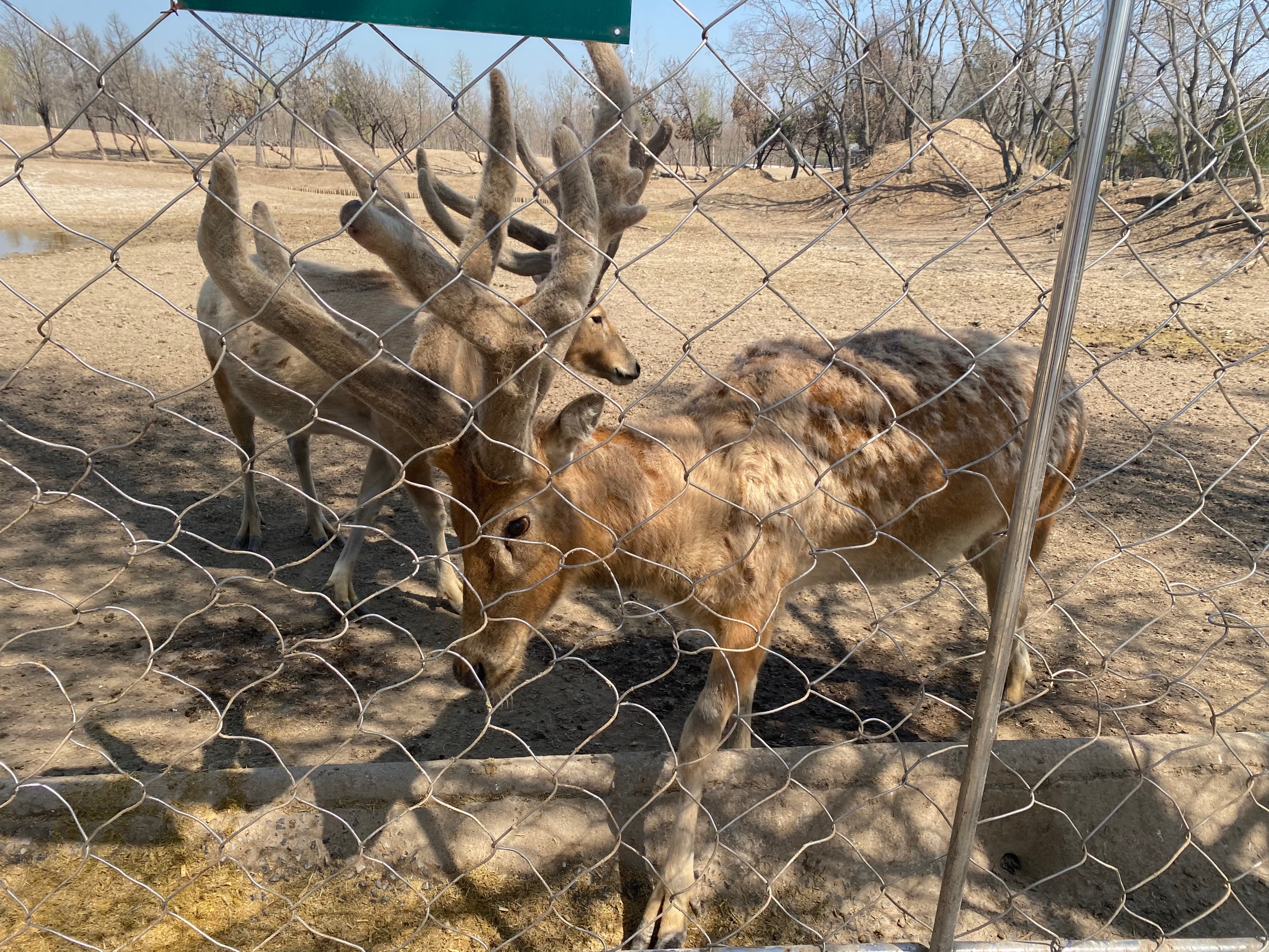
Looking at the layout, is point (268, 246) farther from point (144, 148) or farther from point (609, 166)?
point (144, 148)

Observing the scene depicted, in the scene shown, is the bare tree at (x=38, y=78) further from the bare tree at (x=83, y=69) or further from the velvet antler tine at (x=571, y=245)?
the velvet antler tine at (x=571, y=245)

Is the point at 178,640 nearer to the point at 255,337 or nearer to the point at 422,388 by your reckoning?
the point at 255,337

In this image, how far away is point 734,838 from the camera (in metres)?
2.93

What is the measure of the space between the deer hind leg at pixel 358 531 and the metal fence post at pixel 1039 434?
3.51m

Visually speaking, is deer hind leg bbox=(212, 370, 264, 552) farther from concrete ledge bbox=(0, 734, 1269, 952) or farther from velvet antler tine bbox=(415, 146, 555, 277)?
concrete ledge bbox=(0, 734, 1269, 952)

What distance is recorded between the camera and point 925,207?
23172 millimetres

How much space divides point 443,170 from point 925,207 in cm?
1433

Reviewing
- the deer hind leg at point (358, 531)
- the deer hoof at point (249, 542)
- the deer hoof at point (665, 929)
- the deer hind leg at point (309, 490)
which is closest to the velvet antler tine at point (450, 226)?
the deer hind leg at point (358, 531)

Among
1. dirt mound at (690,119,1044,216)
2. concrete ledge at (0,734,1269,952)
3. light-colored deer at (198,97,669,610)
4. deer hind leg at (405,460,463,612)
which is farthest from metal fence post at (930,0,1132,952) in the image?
dirt mound at (690,119,1044,216)

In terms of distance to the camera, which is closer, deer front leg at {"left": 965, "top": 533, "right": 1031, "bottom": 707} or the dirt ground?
the dirt ground

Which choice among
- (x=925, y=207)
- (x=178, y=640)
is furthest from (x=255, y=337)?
(x=925, y=207)

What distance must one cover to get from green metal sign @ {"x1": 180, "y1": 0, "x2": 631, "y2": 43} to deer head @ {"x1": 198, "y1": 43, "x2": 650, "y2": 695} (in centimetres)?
16

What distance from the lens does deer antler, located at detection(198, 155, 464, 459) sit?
1.69 metres

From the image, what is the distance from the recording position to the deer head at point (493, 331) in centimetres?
184
